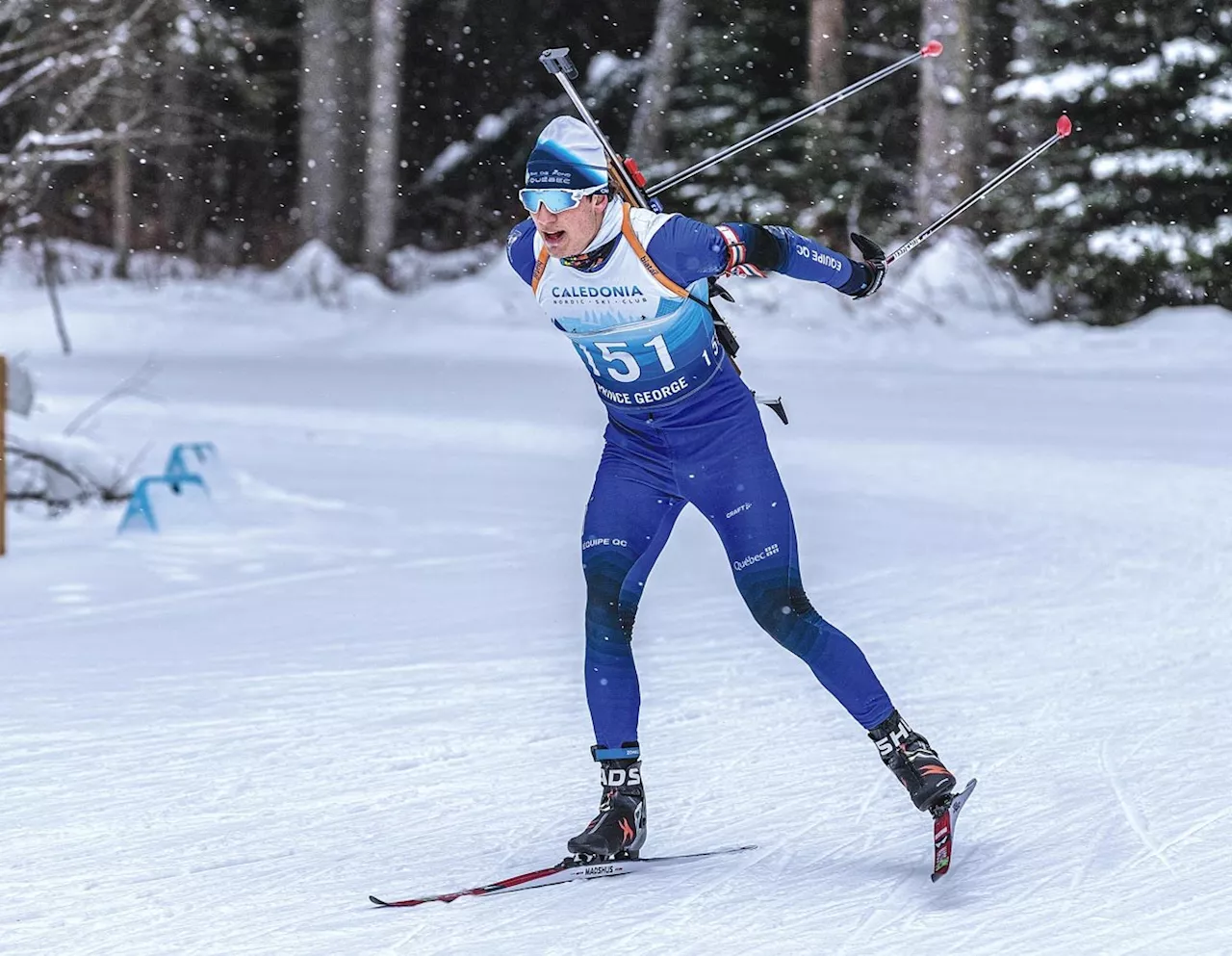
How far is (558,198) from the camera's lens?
4.25 m

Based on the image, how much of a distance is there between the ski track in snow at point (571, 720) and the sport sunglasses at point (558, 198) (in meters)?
1.56

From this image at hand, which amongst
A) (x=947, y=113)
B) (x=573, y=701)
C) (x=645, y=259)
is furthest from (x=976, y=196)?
(x=947, y=113)

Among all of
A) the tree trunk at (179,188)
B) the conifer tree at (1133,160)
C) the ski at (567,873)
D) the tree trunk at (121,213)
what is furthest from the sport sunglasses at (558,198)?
the tree trunk at (179,188)

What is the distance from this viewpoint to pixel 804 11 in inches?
1093

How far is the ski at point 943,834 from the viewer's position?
427 cm

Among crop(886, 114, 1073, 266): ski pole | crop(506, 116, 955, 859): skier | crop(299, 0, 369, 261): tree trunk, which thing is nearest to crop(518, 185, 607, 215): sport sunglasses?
crop(506, 116, 955, 859): skier

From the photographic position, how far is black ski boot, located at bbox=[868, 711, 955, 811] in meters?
4.38

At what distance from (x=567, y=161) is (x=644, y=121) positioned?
77.6 ft

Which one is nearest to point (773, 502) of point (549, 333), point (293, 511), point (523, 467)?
point (293, 511)

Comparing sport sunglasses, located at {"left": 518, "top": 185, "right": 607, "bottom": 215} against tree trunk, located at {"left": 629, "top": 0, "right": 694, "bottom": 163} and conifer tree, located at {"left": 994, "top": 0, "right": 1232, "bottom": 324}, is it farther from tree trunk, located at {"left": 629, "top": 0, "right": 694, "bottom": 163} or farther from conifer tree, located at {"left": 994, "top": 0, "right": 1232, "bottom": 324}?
tree trunk, located at {"left": 629, "top": 0, "right": 694, "bottom": 163}

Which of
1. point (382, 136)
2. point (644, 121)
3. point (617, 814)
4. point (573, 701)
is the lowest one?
point (382, 136)

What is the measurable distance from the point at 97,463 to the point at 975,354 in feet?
36.1

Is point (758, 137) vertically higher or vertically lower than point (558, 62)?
lower

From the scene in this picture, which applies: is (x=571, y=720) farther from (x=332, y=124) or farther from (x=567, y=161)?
(x=332, y=124)
